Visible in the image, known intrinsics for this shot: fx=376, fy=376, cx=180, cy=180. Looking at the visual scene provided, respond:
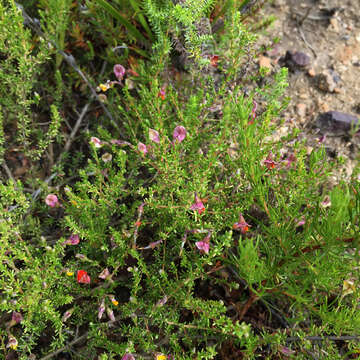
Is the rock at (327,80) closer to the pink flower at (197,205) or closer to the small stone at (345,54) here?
the small stone at (345,54)

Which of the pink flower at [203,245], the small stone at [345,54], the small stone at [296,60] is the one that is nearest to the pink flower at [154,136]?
the pink flower at [203,245]

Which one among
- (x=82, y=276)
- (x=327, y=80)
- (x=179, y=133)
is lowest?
(x=327, y=80)

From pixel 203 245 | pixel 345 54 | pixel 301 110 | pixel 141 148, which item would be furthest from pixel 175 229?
pixel 345 54

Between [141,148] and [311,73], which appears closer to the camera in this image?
[141,148]

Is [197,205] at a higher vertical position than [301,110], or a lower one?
higher

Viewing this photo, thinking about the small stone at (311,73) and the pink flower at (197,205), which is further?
the small stone at (311,73)

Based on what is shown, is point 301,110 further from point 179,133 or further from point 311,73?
point 179,133

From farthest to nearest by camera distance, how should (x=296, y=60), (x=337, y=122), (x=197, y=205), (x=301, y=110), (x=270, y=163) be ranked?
1. (x=296, y=60)
2. (x=301, y=110)
3. (x=337, y=122)
4. (x=270, y=163)
5. (x=197, y=205)

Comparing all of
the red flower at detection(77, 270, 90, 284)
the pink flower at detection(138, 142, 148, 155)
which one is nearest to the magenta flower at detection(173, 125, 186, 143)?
the pink flower at detection(138, 142, 148, 155)

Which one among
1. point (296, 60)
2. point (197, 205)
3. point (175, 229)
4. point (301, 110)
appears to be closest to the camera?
point (197, 205)
